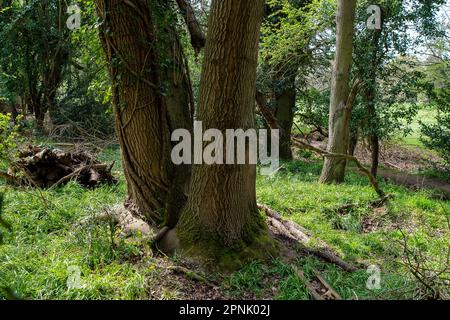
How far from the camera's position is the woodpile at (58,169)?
6422 mm

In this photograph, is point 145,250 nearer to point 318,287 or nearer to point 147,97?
point 147,97

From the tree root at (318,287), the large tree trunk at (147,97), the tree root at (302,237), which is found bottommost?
the tree root at (318,287)

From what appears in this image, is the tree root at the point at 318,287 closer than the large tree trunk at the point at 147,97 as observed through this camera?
Yes

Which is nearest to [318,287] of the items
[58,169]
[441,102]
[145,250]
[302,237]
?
[302,237]

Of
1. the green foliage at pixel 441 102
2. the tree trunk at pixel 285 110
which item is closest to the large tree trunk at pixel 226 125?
the green foliage at pixel 441 102

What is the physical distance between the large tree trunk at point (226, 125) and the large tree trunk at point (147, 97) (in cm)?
56

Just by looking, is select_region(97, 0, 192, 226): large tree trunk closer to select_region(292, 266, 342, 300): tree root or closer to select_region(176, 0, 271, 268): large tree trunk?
select_region(176, 0, 271, 268): large tree trunk

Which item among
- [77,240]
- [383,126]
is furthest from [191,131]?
[383,126]

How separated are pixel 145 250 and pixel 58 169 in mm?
3494

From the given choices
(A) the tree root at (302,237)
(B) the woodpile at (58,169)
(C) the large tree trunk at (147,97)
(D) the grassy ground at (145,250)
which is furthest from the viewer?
(B) the woodpile at (58,169)

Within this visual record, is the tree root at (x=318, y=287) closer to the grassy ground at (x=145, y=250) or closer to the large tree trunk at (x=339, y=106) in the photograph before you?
the grassy ground at (x=145, y=250)

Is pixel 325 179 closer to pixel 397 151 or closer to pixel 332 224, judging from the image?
pixel 332 224

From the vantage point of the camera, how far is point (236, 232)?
3.92 metres

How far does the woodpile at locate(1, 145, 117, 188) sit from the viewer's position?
642 cm
